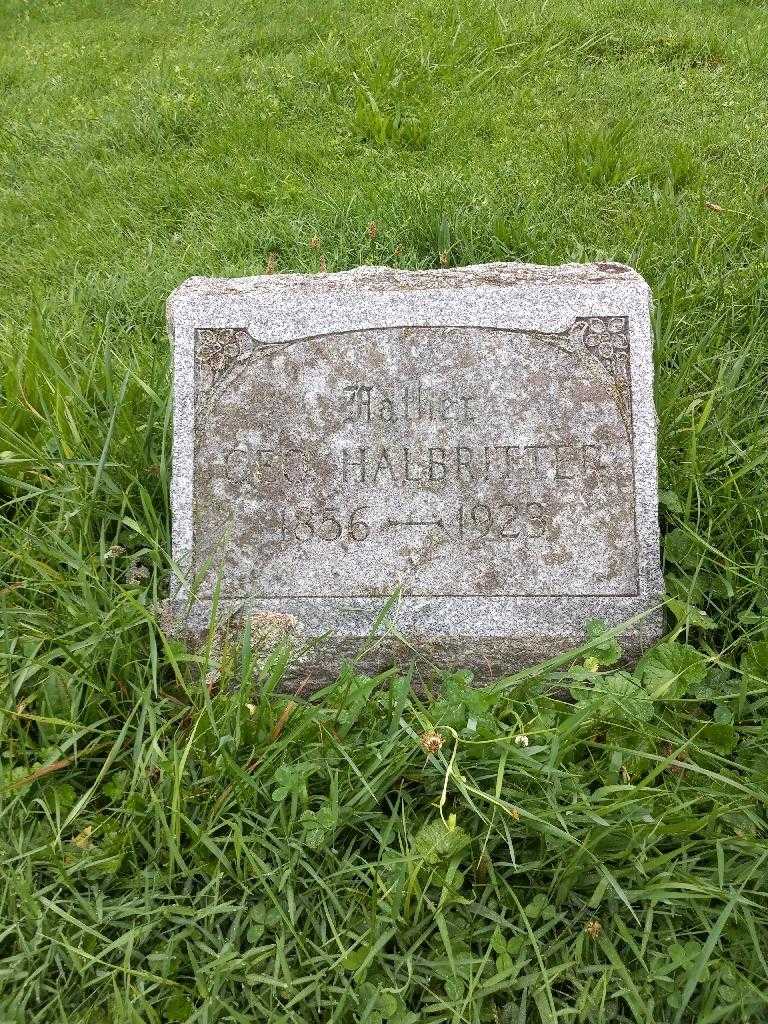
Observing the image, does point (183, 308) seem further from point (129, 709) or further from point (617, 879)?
point (617, 879)

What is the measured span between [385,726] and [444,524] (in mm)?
539

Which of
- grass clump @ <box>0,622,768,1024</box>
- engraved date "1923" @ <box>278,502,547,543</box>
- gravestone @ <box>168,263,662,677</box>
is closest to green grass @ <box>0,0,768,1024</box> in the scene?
grass clump @ <box>0,622,768,1024</box>

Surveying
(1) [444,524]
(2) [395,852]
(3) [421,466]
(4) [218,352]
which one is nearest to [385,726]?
(2) [395,852]

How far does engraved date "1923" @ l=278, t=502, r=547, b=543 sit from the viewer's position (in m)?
2.12

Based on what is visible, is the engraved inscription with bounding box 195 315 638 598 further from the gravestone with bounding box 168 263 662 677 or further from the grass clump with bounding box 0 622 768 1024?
the grass clump with bounding box 0 622 768 1024

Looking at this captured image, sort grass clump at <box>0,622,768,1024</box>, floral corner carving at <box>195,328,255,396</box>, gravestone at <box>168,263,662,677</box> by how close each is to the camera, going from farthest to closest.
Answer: floral corner carving at <box>195,328,255,396</box> → gravestone at <box>168,263,662,677</box> → grass clump at <box>0,622,768,1024</box>

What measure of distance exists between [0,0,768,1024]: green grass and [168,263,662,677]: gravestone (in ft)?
0.51

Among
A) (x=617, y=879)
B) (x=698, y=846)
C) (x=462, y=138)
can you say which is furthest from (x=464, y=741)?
(x=462, y=138)

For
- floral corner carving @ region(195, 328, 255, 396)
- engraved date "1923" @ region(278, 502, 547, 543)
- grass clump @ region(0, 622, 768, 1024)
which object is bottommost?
grass clump @ region(0, 622, 768, 1024)

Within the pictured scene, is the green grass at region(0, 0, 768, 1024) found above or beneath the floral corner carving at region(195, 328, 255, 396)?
beneath

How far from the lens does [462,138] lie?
381 centimetres

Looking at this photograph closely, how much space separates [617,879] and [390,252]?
238cm

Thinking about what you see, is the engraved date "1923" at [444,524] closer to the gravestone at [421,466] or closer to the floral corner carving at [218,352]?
the gravestone at [421,466]

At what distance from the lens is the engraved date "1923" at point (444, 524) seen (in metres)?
2.12
